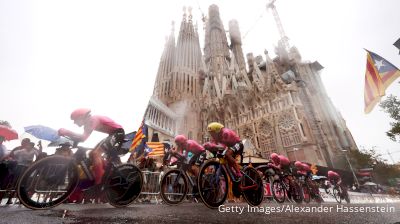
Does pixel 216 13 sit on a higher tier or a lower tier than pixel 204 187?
higher

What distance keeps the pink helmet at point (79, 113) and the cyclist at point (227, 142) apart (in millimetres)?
2581

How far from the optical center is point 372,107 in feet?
29.6

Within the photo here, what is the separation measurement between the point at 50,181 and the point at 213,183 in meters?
3.07

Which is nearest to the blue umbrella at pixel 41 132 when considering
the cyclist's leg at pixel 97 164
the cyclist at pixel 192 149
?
the cyclist at pixel 192 149

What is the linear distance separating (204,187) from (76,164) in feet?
8.41

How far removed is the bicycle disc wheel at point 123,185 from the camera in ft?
12.7

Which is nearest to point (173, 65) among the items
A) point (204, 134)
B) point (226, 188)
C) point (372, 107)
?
point (204, 134)

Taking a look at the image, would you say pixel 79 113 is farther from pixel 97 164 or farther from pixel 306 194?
pixel 306 194

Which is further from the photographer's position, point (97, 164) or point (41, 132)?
point (41, 132)

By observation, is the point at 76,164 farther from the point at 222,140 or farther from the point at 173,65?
the point at 173,65

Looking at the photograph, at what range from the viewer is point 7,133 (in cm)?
727

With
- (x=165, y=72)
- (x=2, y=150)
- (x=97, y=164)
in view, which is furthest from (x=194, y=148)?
(x=165, y=72)

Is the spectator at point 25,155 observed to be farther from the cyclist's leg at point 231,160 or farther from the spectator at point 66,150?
the cyclist's leg at point 231,160

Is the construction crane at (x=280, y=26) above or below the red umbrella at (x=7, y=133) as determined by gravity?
above
